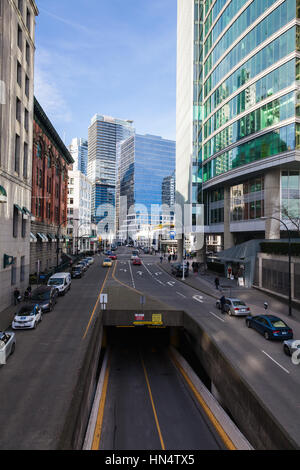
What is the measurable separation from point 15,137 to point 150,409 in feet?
88.4

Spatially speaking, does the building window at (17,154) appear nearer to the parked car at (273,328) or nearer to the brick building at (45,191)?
the brick building at (45,191)

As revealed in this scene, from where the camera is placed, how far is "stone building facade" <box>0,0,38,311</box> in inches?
1032

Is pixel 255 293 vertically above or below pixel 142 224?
below

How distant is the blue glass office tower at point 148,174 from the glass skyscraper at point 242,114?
11804cm

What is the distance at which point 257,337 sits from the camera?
66.8 feet

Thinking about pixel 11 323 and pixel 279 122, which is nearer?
pixel 11 323

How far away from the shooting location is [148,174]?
18612 centimetres

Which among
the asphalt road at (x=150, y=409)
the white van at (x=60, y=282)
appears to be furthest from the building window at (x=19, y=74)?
the asphalt road at (x=150, y=409)

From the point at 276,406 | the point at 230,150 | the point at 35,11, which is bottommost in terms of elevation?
the point at 276,406

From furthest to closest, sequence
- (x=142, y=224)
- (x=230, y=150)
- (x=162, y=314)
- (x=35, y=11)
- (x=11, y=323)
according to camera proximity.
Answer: (x=142, y=224), (x=230, y=150), (x=35, y=11), (x=162, y=314), (x=11, y=323)

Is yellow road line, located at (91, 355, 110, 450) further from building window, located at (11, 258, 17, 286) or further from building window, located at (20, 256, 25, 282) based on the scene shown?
building window, located at (20, 256, 25, 282)
